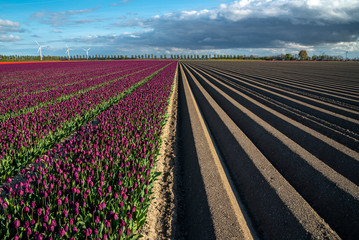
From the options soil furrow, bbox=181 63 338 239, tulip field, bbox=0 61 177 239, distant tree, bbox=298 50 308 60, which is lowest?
soil furrow, bbox=181 63 338 239

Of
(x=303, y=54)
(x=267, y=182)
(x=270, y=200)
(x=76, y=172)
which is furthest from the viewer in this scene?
(x=303, y=54)

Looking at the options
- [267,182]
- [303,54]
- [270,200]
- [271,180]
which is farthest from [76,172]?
[303,54]

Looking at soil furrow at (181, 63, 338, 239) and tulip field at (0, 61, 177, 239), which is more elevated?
tulip field at (0, 61, 177, 239)

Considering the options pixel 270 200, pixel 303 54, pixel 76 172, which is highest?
pixel 303 54

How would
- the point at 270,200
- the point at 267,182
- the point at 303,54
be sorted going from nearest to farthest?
1. the point at 270,200
2. the point at 267,182
3. the point at 303,54

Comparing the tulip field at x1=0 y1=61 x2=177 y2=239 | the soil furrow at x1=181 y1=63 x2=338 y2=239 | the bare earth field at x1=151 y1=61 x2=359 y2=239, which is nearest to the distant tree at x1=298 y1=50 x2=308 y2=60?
the bare earth field at x1=151 y1=61 x2=359 y2=239

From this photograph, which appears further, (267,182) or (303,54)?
(303,54)

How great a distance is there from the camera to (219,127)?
9477 mm

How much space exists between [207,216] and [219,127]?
5.59 m

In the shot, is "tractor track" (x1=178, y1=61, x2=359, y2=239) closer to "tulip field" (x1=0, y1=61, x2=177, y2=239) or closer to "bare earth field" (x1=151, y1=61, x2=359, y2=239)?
"bare earth field" (x1=151, y1=61, x2=359, y2=239)

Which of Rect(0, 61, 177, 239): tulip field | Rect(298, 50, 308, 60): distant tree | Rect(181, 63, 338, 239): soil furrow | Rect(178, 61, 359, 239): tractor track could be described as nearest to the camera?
Rect(0, 61, 177, 239): tulip field

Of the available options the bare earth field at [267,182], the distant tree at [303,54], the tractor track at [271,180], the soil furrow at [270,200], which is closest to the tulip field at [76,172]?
the bare earth field at [267,182]

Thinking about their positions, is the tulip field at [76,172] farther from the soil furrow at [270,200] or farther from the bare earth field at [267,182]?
the soil furrow at [270,200]

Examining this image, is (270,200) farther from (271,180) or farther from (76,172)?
(76,172)
